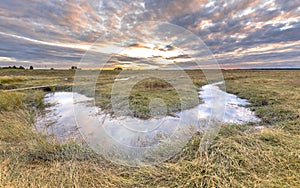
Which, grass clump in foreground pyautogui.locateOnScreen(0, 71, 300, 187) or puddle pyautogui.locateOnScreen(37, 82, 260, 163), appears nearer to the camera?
grass clump in foreground pyautogui.locateOnScreen(0, 71, 300, 187)

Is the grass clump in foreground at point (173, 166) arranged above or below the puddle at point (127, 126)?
above

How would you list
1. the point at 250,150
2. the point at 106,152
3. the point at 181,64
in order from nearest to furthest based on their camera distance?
1. the point at 250,150
2. the point at 106,152
3. the point at 181,64

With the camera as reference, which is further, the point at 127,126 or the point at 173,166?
the point at 127,126

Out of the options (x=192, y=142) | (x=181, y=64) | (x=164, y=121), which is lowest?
(x=164, y=121)

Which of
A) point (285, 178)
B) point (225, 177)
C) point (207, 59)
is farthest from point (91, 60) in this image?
point (285, 178)

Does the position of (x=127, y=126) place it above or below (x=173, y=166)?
below

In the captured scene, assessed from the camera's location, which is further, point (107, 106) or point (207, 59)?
point (107, 106)

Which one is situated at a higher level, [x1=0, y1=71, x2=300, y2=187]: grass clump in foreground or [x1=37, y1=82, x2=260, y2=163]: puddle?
[x1=0, y1=71, x2=300, y2=187]: grass clump in foreground

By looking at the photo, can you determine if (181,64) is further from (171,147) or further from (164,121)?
(171,147)

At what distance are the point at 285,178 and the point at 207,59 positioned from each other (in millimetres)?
4591

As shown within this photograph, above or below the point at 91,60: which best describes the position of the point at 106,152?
below

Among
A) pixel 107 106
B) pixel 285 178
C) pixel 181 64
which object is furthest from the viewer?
pixel 107 106

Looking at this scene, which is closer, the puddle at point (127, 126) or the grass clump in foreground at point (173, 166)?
the grass clump in foreground at point (173, 166)

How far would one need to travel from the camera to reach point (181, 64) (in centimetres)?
889
